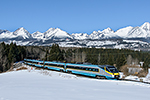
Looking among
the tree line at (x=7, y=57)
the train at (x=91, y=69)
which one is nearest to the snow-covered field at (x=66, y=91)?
the train at (x=91, y=69)

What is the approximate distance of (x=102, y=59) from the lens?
10781 centimetres

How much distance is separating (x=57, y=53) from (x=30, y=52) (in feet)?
178

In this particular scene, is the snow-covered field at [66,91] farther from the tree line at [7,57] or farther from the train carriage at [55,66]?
the tree line at [7,57]

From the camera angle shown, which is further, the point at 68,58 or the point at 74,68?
the point at 68,58

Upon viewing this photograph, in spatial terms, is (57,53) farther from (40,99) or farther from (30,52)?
(40,99)

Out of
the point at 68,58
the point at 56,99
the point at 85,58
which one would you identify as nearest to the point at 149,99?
the point at 56,99

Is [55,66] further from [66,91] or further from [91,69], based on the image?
[66,91]

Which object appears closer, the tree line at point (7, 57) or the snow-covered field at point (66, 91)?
the snow-covered field at point (66, 91)

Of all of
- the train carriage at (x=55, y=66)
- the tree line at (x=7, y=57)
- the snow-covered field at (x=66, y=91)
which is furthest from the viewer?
the tree line at (x=7, y=57)

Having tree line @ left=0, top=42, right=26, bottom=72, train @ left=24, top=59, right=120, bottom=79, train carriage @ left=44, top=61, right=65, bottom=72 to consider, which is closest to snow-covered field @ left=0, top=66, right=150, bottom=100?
train @ left=24, top=59, right=120, bottom=79

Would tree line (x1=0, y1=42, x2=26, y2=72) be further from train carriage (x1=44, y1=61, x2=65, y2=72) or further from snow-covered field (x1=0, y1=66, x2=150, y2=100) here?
snow-covered field (x1=0, y1=66, x2=150, y2=100)

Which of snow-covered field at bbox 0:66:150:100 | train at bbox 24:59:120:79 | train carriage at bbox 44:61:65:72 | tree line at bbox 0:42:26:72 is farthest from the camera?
tree line at bbox 0:42:26:72

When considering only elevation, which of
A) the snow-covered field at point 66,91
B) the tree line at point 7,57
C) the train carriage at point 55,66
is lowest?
the snow-covered field at point 66,91

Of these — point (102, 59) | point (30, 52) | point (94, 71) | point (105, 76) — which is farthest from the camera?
point (30, 52)
